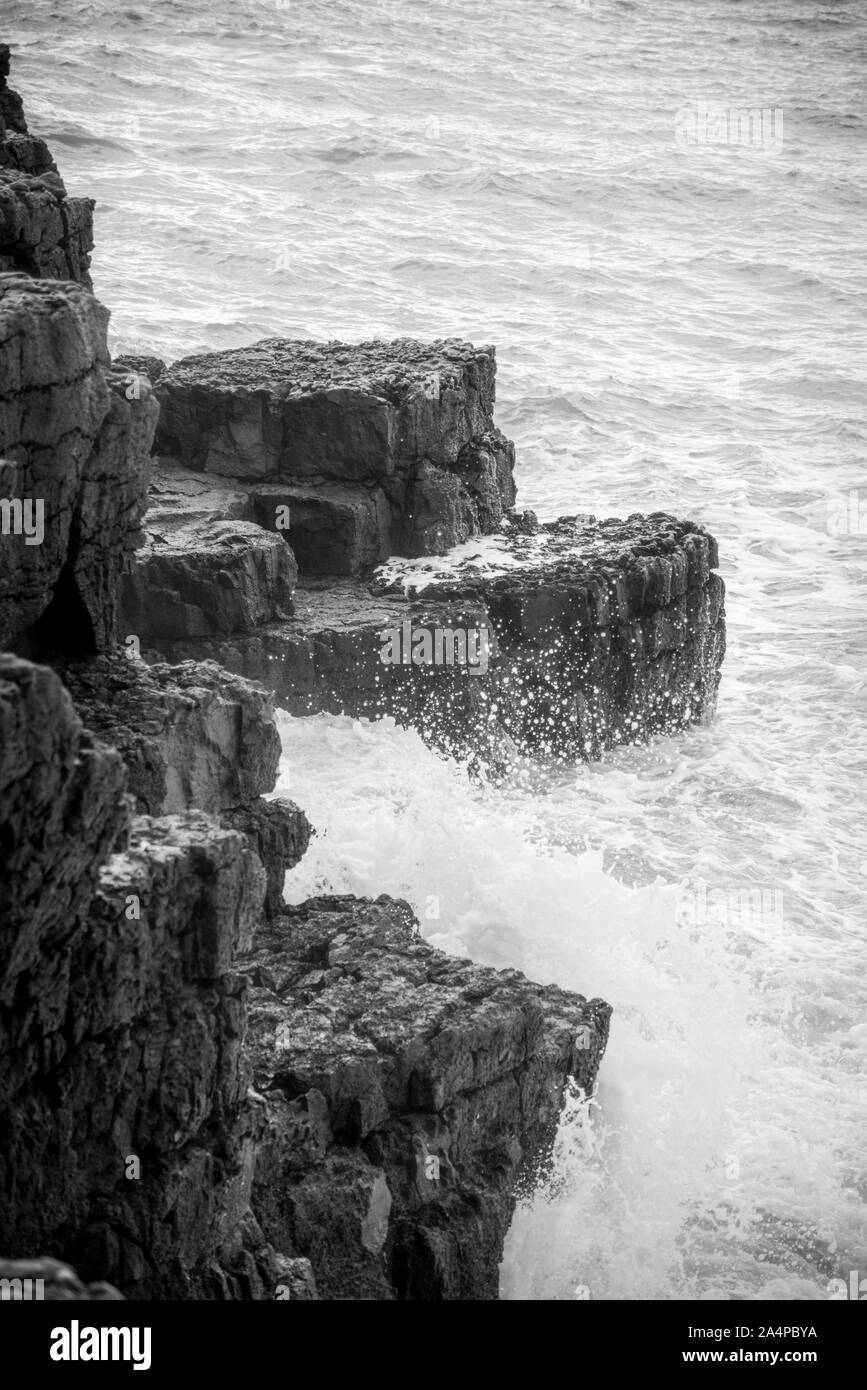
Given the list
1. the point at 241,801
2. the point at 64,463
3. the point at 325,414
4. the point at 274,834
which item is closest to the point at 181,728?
the point at 241,801

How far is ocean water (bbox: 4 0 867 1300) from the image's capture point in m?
→ 15.3

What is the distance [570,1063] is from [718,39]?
6273 cm

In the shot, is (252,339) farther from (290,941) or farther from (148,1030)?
(148,1030)

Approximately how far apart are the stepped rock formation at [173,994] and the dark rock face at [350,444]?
196 inches

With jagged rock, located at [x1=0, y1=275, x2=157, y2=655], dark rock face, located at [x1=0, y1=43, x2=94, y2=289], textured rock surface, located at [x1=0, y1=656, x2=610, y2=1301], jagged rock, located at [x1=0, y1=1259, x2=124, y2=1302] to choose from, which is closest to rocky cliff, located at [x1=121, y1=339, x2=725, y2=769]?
dark rock face, located at [x1=0, y1=43, x2=94, y2=289]

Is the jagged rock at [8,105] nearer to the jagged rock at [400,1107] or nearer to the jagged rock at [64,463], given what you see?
the jagged rock at [64,463]

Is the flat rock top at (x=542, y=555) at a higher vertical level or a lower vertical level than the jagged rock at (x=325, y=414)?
lower

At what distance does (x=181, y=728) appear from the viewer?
13.5 metres

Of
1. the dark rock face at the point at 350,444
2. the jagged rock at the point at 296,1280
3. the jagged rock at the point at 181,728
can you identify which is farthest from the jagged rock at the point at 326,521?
the jagged rock at the point at 296,1280

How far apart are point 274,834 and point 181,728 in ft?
6.21

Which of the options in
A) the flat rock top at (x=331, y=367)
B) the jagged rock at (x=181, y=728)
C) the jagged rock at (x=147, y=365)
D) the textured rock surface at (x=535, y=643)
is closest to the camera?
the jagged rock at (x=181, y=728)

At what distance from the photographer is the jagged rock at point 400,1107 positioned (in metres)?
12.0

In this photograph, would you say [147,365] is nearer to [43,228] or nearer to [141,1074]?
[43,228]
